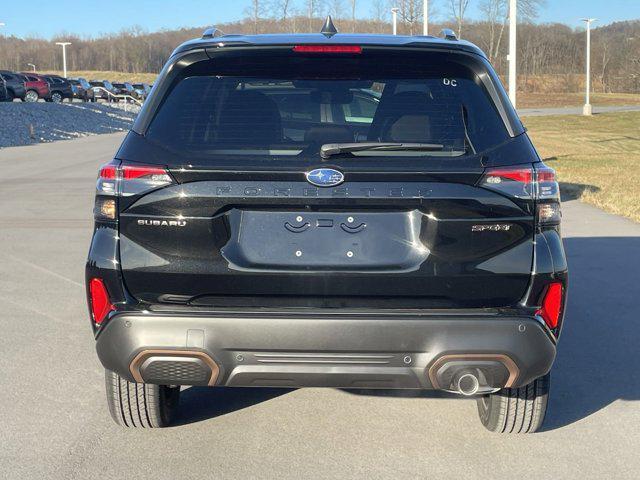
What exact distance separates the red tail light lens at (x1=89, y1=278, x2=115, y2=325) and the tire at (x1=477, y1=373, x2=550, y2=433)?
184 cm

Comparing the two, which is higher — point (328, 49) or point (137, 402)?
point (328, 49)

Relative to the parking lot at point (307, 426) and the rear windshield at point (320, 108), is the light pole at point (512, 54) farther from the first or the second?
the rear windshield at point (320, 108)

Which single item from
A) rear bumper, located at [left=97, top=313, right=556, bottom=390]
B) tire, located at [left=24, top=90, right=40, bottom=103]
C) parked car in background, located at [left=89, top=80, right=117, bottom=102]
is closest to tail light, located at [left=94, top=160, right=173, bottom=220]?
rear bumper, located at [left=97, top=313, right=556, bottom=390]

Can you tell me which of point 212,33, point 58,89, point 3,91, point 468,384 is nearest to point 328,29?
point 212,33

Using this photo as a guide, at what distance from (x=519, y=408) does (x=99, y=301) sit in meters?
2.00

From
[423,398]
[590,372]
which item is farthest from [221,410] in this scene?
[590,372]

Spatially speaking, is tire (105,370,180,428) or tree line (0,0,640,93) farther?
tree line (0,0,640,93)

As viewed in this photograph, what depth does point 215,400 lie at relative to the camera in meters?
4.96

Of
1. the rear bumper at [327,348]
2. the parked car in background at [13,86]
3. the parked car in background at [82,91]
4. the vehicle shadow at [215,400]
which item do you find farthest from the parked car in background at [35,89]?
the rear bumper at [327,348]

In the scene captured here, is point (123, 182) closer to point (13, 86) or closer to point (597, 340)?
point (597, 340)

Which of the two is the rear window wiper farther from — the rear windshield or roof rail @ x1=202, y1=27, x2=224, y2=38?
roof rail @ x1=202, y1=27, x2=224, y2=38

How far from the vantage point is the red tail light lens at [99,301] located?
3734mm

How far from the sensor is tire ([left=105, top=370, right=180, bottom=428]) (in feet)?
14.0

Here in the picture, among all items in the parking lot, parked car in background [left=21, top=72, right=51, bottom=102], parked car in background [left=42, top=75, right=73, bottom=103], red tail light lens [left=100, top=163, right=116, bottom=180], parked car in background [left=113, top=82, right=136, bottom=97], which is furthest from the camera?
parked car in background [left=113, top=82, right=136, bottom=97]
